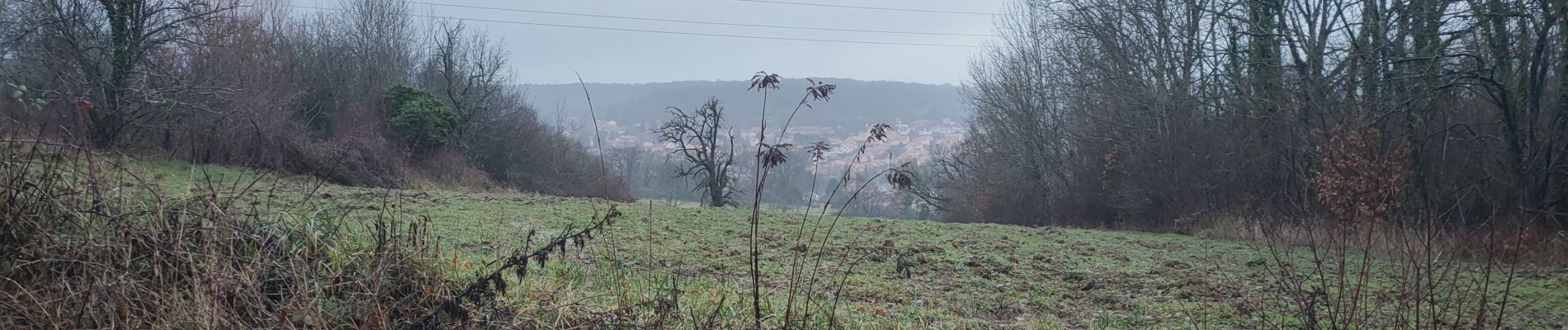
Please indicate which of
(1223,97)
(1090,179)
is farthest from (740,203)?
(1223,97)

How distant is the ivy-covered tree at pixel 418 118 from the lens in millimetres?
24578

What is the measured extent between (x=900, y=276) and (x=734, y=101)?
23.9 meters

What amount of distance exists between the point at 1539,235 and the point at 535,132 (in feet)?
99.0

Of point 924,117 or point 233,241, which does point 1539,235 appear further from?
point 924,117

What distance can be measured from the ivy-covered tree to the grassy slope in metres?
14.7

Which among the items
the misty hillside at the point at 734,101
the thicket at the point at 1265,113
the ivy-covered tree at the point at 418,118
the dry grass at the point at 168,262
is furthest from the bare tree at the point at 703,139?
the dry grass at the point at 168,262

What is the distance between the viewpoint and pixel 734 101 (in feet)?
96.0

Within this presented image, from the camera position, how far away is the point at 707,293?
14.7 feet

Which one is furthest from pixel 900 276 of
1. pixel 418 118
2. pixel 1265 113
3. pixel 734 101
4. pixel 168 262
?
pixel 734 101

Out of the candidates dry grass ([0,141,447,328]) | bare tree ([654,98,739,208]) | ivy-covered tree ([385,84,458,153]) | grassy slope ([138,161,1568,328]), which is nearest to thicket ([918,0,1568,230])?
grassy slope ([138,161,1568,328])

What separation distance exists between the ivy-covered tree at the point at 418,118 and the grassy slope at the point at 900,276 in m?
14.7

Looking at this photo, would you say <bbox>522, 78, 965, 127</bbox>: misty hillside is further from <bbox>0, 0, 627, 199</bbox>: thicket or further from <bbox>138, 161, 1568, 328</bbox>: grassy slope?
<bbox>138, 161, 1568, 328</bbox>: grassy slope

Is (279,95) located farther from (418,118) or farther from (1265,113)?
(1265,113)

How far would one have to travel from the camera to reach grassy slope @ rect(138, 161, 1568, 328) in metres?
4.21
